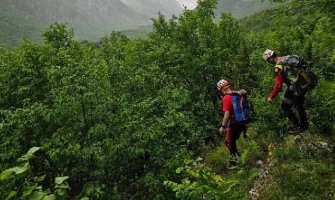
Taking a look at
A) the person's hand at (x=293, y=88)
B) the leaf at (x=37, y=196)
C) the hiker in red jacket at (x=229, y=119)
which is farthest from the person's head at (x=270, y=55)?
Answer: the leaf at (x=37, y=196)

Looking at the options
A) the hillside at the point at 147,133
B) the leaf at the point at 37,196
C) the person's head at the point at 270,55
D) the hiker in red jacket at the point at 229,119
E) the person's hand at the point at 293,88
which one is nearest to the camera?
the leaf at the point at 37,196

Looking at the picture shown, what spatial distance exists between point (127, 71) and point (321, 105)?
359 inches

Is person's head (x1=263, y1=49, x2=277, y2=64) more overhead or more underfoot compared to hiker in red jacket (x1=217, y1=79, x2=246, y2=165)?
more overhead

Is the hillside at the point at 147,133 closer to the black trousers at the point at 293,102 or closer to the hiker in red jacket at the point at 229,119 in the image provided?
the hiker in red jacket at the point at 229,119

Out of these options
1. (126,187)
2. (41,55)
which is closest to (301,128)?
(126,187)

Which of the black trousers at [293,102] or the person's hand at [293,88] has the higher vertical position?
the person's hand at [293,88]

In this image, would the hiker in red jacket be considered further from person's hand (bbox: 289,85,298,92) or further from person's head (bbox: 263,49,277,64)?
person's hand (bbox: 289,85,298,92)

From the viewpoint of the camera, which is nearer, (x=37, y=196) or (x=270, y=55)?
(x=37, y=196)

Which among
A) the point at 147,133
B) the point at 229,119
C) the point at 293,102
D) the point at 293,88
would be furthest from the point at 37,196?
the point at 147,133

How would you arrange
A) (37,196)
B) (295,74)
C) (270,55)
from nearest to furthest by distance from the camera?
(37,196) → (295,74) → (270,55)

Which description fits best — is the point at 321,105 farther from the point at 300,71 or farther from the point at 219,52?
the point at 219,52

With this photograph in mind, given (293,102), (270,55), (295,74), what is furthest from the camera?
(293,102)

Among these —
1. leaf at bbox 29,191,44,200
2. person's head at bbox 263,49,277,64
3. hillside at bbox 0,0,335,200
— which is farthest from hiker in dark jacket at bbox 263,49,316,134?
leaf at bbox 29,191,44,200

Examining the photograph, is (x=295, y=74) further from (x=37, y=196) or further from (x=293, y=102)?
(x=37, y=196)
